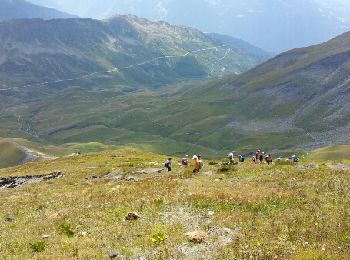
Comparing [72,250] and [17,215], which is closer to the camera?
[72,250]

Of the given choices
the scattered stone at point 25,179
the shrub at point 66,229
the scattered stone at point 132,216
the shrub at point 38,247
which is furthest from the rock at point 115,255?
the scattered stone at point 25,179

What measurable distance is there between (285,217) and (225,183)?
1520cm

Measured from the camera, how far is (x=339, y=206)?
26.2 m

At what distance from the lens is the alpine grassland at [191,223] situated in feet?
64.6

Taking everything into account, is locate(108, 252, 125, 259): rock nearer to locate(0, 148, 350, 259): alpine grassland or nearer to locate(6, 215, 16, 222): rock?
locate(0, 148, 350, 259): alpine grassland

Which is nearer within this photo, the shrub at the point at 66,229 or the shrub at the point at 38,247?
the shrub at the point at 38,247

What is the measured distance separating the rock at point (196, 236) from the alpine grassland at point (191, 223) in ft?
0.15

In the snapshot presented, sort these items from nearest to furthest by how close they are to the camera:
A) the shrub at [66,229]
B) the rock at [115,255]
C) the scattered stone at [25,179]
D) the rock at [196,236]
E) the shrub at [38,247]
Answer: the rock at [115,255] < the shrub at [38,247] < the rock at [196,236] < the shrub at [66,229] < the scattered stone at [25,179]

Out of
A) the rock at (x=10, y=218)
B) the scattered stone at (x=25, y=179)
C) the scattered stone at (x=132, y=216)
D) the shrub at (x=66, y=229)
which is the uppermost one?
the scattered stone at (x=132, y=216)

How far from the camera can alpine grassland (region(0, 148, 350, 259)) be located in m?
19.7

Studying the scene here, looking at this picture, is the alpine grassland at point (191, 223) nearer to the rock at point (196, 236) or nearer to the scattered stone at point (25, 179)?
the rock at point (196, 236)

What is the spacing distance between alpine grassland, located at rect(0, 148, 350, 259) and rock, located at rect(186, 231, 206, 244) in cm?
4

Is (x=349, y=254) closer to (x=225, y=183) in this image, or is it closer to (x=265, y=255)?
(x=265, y=255)

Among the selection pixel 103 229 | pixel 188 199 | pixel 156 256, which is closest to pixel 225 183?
pixel 188 199
